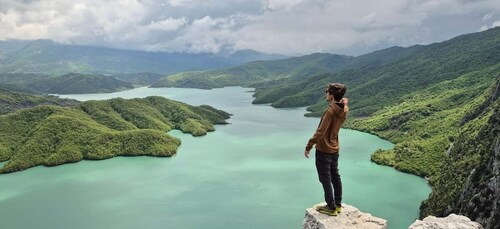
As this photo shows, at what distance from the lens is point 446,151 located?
9475 centimetres

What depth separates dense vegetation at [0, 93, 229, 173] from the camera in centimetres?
10450

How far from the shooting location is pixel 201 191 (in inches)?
3019

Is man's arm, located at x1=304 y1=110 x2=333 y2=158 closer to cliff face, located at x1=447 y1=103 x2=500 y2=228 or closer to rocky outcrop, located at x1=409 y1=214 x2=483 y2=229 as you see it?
rocky outcrop, located at x1=409 y1=214 x2=483 y2=229

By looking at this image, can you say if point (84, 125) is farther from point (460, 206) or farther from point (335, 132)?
point (335, 132)

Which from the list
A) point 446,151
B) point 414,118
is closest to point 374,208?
point 446,151

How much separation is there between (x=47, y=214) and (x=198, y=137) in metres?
75.9

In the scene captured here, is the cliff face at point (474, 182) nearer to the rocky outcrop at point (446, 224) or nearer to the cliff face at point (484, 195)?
the cliff face at point (484, 195)

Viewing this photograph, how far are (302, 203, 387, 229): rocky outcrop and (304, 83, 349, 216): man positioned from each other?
207 mm

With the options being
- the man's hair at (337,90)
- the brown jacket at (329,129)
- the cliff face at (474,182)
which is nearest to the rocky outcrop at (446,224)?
the brown jacket at (329,129)

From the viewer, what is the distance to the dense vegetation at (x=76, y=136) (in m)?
104

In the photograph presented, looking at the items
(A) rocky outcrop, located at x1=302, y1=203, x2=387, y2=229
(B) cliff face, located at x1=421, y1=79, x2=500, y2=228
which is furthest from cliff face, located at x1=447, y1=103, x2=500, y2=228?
(A) rocky outcrop, located at x1=302, y1=203, x2=387, y2=229

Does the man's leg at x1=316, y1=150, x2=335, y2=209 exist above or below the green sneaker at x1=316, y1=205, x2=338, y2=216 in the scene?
above

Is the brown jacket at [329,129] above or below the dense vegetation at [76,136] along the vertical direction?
above

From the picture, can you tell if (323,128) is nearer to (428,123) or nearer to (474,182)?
(474,182)
